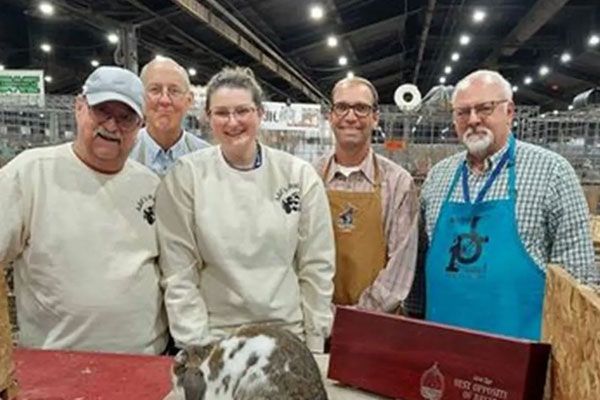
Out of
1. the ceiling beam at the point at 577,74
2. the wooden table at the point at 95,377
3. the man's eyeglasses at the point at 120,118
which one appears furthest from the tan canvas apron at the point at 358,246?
the ceiling beam at the point at 577,74

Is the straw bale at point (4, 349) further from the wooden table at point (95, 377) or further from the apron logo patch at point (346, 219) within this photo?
the apron logo patch at point (346, 219)

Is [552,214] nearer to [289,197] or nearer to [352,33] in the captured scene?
[289,197]

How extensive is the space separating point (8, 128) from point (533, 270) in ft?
14.2

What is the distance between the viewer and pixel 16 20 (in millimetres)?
8375

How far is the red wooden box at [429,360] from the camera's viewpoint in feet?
4.38

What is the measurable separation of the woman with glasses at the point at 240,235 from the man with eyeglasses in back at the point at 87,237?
0.36 ft

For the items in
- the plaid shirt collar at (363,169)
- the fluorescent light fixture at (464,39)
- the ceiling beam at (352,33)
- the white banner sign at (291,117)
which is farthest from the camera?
the fluorescent light fixture at (464,39)

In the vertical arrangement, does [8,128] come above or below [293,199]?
above

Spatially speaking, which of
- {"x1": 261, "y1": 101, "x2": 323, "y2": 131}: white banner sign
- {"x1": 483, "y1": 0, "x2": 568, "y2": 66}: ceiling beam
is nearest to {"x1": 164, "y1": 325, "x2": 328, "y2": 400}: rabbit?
{"x1": 261, "y1": 101, "x2": 323, "y2": 131}: white banner sign

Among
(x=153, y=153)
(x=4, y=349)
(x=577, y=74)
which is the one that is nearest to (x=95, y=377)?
(x=4, y=349)

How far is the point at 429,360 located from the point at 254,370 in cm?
43

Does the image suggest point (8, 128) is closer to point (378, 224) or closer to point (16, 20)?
point (378, 224)

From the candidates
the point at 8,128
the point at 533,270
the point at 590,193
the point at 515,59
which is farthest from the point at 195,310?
the point at 515,59

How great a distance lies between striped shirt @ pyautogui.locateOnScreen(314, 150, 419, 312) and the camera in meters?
2.28
